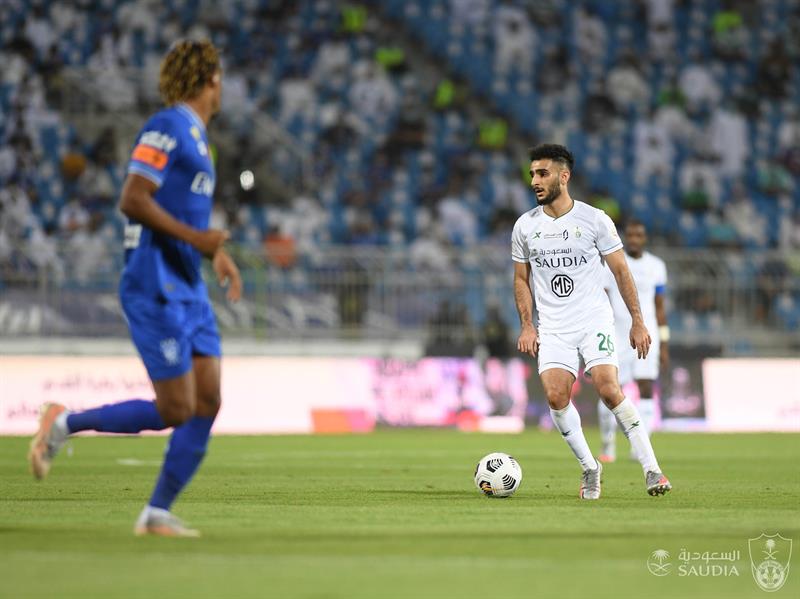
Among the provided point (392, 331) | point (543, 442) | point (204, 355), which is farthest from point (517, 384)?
point (204, 355)

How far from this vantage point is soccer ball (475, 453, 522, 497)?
11.5 metres

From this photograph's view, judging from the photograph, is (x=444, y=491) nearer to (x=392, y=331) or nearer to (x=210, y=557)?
(x=210, y=557)

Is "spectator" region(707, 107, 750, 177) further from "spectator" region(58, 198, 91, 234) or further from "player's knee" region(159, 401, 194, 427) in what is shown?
"player's knee" region(159, 401, 194, 427)

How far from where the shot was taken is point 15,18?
29.8 meters

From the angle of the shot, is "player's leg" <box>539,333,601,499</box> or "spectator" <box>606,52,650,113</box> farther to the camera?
"spectator" <box>606,52,650,113</box>

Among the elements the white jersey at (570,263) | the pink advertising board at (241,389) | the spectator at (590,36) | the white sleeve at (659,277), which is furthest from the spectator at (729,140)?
the white jersey at (570,263)

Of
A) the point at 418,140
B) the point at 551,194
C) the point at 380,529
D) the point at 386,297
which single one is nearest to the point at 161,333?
the point at 380,529

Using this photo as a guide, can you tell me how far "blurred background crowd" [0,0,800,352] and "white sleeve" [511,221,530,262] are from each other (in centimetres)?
1232

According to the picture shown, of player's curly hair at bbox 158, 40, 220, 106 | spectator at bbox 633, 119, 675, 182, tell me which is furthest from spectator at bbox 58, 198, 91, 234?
player's curly hair at bbox 158, 40, 220, 106

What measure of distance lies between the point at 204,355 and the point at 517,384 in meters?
17.0

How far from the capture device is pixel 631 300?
11.2 meters

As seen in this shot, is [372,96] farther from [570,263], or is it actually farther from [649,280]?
[570,263]

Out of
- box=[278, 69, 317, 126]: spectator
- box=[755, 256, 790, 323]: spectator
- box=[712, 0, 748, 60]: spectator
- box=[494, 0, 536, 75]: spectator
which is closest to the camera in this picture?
box=[755, 256, 790, 323]: spectator

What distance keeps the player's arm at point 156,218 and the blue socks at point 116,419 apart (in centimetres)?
103
